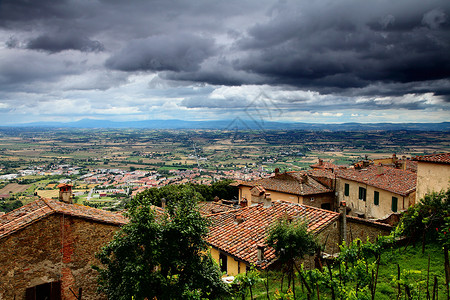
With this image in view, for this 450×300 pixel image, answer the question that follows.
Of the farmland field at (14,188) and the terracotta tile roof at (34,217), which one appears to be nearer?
the terracotta tile roof at (34,217)

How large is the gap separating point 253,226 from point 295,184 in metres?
15.8

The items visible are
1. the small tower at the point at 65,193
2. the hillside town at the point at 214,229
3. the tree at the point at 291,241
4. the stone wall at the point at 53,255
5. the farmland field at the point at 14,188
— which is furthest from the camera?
the farmland field at the point at 14,188

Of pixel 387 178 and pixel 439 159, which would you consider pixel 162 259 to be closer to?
pixel 439 159

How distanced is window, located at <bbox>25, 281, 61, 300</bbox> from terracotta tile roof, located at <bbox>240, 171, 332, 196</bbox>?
2246 cm

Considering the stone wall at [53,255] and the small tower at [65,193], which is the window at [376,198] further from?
the small tower at [65,193]

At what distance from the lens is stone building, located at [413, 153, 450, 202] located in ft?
58.3

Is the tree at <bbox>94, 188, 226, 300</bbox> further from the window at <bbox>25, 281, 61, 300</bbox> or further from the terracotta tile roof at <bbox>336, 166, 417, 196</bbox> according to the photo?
the terracotta tile roof at <bbox>336, 166, 417, 196</bbox>

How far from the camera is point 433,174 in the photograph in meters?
18.4

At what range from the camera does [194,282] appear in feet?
29.7

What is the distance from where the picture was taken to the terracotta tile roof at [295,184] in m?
30.3

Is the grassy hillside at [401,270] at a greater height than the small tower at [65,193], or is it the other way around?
the small tower at [65,193]

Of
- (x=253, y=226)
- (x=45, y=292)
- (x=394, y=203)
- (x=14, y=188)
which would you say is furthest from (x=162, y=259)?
(x=14, y=188)

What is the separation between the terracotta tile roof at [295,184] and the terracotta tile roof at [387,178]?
98.8 inches

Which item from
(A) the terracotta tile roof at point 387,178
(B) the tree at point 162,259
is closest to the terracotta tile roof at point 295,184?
(A) the terracotta tile roof at point 387,178
